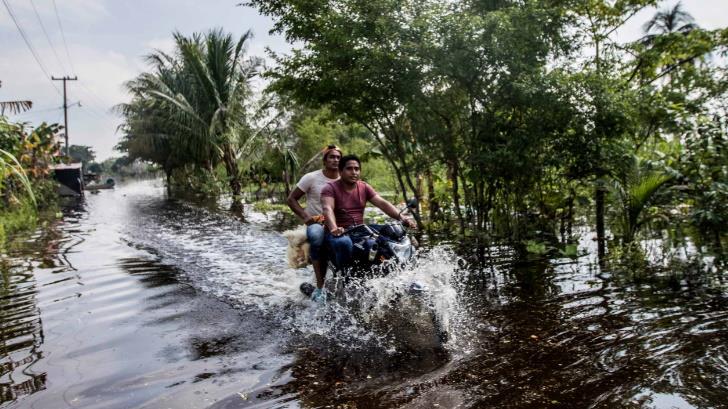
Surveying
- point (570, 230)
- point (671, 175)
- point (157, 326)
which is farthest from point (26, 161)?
point (671, 175)

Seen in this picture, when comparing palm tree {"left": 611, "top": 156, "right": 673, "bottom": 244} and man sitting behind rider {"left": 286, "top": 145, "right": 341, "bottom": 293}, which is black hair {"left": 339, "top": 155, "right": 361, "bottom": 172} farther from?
palm tree {"left": 611, "top": 156, "right": 673, "bottom": 244}

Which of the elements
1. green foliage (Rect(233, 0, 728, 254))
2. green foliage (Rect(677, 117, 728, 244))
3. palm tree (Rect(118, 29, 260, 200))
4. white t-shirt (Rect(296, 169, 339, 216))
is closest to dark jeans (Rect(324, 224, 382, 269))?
white t-shirt (Rect(296, 169, 339, 216))

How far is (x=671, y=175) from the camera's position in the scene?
24.6 feet

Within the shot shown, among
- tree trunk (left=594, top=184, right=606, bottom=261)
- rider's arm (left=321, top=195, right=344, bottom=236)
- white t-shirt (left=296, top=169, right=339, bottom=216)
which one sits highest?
white t-shirt (left=296, top=169, right=339, bottom=216)

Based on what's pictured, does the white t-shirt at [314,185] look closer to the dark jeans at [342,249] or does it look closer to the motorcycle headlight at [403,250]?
the dark jeans at [342,249]

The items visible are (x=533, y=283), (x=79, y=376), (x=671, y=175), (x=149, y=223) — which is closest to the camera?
(x=79, y=376)

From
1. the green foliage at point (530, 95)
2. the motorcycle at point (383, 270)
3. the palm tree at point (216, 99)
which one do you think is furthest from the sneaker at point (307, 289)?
the palm tree at point (216, 99)

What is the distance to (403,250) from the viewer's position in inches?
213

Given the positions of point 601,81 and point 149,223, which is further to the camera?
point 149,223

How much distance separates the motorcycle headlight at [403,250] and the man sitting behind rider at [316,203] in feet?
3.12

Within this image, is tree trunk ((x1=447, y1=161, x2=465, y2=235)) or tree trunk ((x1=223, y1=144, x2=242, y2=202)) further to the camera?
tree trunk ((x1=223, y1=144, x2=242, y2=202))

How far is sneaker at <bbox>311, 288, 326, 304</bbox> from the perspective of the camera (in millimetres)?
6051

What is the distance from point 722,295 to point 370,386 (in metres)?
4.42

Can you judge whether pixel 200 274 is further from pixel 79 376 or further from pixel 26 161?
pixel 26 161
